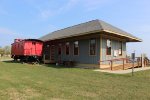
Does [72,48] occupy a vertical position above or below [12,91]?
above

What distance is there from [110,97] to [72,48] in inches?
697

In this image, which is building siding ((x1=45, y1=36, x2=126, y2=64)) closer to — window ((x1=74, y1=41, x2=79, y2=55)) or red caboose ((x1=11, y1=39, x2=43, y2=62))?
window ((x1=74, y1=41, x2=79, y2=55))

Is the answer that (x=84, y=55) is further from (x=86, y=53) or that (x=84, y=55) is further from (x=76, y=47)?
(x=76, y=47)

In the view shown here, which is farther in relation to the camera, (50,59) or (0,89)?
(50,59)

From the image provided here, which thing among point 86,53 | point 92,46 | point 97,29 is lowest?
point 86,53

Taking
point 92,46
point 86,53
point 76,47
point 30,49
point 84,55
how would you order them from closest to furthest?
1. point 92,46
2. point 86,53
3. point 84,55
4. point 76,47
5. point 30,49

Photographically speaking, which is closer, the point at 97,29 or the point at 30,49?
the point at 97,29

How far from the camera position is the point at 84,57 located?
24938mm

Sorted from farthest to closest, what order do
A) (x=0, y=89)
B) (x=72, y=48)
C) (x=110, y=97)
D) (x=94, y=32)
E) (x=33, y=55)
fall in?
(x=33, y=55) → (x=72, y=48) → (x=94, y=32) → (x=0, y=89) → (x=110, y=97)

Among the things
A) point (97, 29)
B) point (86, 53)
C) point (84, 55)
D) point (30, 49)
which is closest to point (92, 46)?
point (86, 53)

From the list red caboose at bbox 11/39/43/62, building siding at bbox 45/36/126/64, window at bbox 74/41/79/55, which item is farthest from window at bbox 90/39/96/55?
red caboose at bbox 11/39/43/62

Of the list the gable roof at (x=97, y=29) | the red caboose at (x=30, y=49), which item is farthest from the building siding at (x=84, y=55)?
the red caboose at (x=30, y=49)

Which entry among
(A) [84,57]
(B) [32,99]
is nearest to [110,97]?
(B) [32,99]

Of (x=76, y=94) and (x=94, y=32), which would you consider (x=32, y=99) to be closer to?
(x=76, y=94)
